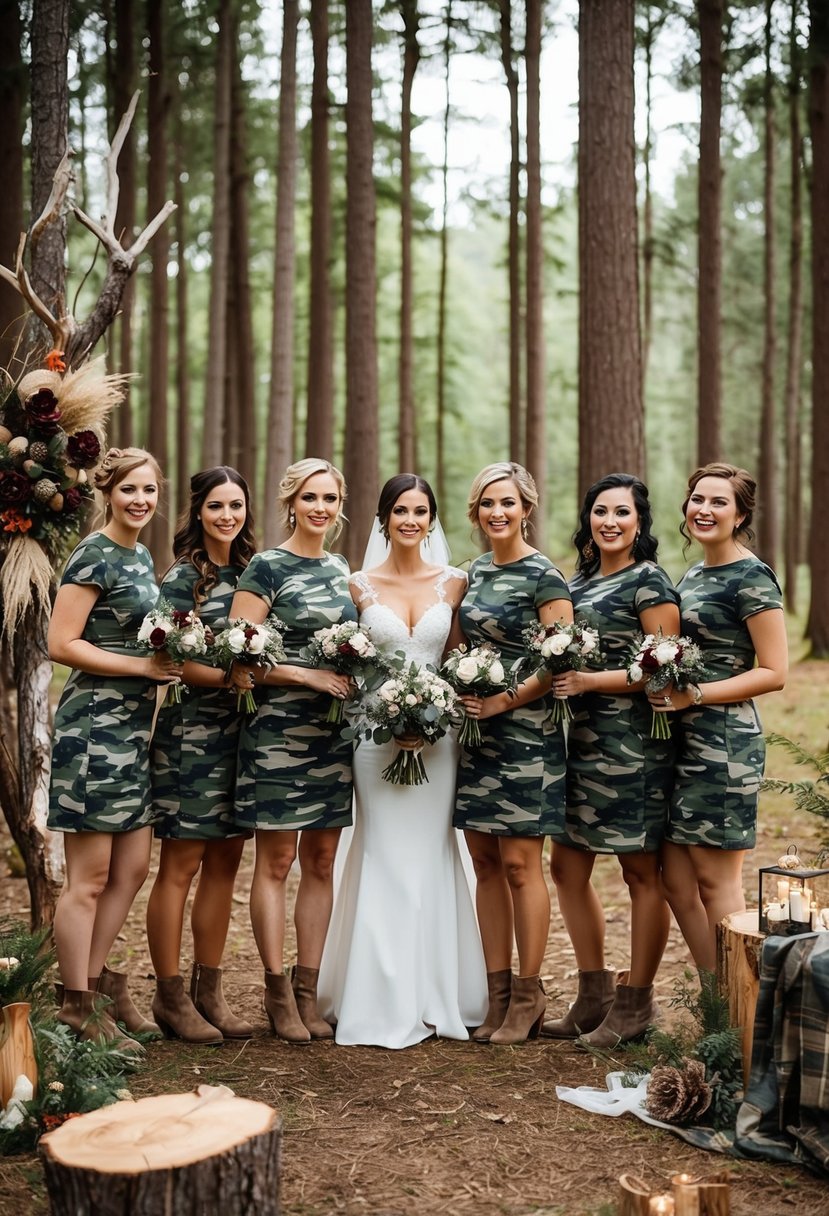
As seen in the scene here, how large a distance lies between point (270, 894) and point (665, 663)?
2467mm

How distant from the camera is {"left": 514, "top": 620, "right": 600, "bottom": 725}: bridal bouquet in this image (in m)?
5.41

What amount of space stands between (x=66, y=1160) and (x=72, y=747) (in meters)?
2.42

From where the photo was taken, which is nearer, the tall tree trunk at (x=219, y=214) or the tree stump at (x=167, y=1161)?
the tree stump at (x=167, y=1161)

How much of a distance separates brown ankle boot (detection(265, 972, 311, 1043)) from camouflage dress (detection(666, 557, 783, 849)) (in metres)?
2.23

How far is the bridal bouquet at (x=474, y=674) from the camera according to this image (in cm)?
557

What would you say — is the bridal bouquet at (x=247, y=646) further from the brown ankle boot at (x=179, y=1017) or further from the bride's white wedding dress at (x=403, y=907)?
the brown ankle boot at (x=179, y=1017)

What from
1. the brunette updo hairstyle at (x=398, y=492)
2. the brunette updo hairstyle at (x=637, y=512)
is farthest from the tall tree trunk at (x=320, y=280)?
the brunette updo hairstyle at (x=637, y=512)

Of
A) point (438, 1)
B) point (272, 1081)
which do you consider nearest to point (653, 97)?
point (438, 1)

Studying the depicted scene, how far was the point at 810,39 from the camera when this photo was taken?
15.8m

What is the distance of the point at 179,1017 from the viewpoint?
587 cm

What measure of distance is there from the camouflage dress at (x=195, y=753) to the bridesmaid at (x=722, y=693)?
7.50 feet

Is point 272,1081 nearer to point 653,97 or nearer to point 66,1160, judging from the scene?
point 66,1160

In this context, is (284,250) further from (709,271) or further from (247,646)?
(247,646)

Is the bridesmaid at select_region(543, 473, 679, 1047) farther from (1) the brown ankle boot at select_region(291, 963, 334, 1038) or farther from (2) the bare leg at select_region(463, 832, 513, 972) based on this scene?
(1) the brown ankle boot at select_region(291, 963, 334, 1038)
